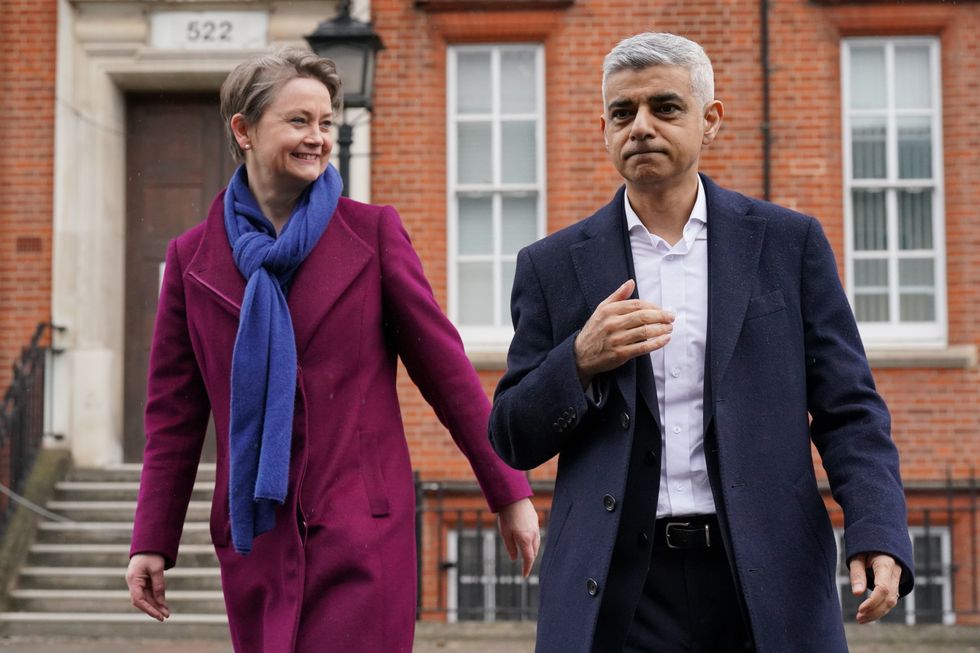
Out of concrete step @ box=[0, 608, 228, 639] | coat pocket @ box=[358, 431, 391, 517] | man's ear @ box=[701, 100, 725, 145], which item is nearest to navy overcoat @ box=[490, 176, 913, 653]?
man's ear @ box=[701, 100, 725, 145]

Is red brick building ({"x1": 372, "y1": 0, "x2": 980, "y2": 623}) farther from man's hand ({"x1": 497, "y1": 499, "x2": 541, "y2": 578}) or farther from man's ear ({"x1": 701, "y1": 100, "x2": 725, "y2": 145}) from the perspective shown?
man's ear ({"x1": 701, "y1": 100, "x2": 725, "y2": 145})

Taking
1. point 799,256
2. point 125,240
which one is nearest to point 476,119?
point 125,240

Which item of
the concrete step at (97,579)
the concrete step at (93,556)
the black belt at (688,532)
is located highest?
the black belt at (688,532)

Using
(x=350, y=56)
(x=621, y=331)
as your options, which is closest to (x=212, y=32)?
(x=350, y=56)

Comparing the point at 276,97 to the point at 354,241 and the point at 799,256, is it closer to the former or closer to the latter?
the point at 354,241

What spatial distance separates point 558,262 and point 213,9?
916cm

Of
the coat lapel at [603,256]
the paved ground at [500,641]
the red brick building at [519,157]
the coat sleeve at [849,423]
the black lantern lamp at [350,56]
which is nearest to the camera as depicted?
the coat sleeve at [849,423]

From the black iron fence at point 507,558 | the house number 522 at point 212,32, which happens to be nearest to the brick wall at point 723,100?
the black iron fence at point 507,558

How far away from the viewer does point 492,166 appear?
39.6 ft

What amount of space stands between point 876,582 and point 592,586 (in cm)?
58

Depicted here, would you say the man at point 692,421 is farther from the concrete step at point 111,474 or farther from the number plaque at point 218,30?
the number plaque at point 218,30

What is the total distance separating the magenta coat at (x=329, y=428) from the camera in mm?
3732

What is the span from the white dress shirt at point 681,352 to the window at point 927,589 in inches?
308

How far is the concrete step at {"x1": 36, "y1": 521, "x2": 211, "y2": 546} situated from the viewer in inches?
430
